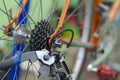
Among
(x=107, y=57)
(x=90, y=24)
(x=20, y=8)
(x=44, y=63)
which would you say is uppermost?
(x=20, y=8)

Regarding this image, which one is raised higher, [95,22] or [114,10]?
[114,10]

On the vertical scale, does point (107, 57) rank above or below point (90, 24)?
below

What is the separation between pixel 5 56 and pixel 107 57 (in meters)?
1.30

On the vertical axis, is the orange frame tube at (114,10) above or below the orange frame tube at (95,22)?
above

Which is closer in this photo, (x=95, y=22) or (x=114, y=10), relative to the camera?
(x=114, y=10)

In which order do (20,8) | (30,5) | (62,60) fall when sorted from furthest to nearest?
(30,5), (20,8), (62,60)

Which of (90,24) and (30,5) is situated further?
(90,24)

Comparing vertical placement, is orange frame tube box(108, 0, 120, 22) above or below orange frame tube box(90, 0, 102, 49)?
above

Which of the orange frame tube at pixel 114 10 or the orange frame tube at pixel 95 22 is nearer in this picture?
the orange frame tube at pixel 114 10

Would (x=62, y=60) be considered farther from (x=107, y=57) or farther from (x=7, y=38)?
(x=107, y=57)

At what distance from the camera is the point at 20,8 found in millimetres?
1768

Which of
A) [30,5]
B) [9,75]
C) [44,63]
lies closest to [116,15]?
[30,5]

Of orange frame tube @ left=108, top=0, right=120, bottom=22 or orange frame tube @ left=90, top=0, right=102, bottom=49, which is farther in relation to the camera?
orange frame tube @ left=90, top=0, right=102, bottom=49

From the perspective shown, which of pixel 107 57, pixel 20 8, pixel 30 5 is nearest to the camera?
pixel 20 8
